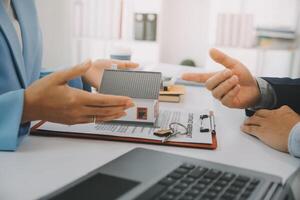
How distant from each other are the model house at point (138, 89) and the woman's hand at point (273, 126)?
0.23 m

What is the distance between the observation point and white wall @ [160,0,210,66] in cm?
350

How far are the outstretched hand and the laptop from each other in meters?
0.34

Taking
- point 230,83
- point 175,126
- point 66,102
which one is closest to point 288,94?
point 230,83

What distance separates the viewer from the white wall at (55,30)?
9.93ft

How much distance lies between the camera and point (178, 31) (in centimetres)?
357

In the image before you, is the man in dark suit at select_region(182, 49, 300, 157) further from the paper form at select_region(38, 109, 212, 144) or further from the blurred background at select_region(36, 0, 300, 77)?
the blurred background at select_region(36, 0, 300, 77)

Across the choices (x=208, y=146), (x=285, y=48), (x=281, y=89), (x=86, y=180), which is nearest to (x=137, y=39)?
(x=285, y=48)

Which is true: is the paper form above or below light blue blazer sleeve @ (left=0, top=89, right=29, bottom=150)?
below

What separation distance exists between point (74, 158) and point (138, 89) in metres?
0.25

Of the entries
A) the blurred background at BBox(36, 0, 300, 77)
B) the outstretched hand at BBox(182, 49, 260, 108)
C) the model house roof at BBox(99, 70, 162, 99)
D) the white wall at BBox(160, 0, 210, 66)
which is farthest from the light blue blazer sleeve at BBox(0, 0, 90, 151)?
the white wall at BBox(160, 0, 210, 66)

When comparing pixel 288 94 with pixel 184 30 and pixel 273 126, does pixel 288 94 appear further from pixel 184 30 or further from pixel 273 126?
pixel 184 30

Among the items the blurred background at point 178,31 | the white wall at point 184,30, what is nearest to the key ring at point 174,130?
the blurred background at point 178,31

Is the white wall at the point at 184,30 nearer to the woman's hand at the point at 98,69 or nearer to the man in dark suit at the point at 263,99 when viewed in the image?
the woman's hand at the point at 98,69

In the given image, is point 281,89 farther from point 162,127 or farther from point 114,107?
point 114,107
